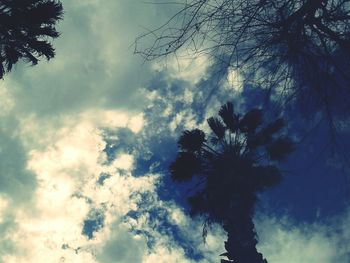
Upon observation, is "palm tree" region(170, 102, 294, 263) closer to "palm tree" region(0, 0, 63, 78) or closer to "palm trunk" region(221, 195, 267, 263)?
"palm trunk" region(221, 195, 267, 263)

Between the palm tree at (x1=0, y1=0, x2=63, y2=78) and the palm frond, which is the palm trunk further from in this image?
the palm tree at (x1=0, y1=0, x2=63, y2=78)

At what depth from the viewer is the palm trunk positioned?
39.4 feet

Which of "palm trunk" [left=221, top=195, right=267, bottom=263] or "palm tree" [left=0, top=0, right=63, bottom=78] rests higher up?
"palm tree" [left=0, top=0, right=63, bottom=78]

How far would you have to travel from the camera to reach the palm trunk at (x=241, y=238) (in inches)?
473

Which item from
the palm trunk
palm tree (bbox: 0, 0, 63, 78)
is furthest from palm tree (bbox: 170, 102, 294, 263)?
palm tree (bbox: 0, 0, 63, 78)

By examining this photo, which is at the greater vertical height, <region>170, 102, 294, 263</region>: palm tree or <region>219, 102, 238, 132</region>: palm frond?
<region>219, 102, 238, 132</region>: palm frond

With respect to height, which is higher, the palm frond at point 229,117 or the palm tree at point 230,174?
the palm frond at point 229,117

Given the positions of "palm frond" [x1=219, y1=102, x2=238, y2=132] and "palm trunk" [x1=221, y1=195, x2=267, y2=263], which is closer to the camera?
"palm trunk" [x1=221, y1=195, x2=267, y2=263]

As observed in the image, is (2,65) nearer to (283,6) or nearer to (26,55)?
(26,55)

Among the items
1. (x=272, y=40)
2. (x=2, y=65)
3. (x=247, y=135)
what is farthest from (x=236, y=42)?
(x=247, y=135)

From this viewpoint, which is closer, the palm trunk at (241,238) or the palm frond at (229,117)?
the palm trunk at (241,238)

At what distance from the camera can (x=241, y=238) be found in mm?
12297

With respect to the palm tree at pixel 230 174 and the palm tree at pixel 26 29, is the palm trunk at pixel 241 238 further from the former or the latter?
the palm tree at pixel 26 29

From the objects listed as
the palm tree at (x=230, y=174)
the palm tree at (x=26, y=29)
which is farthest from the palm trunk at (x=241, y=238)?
the palm tree at (x=26, y=29)
